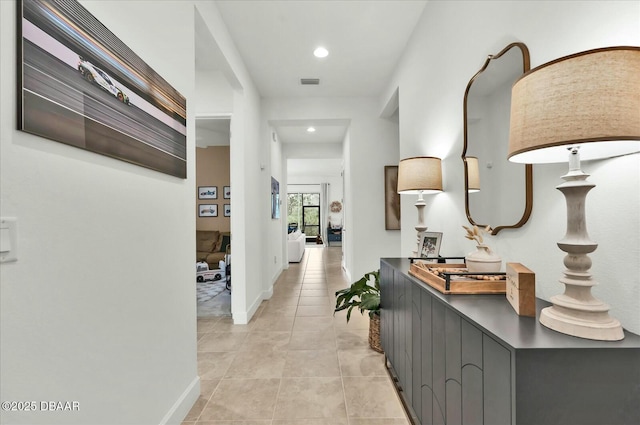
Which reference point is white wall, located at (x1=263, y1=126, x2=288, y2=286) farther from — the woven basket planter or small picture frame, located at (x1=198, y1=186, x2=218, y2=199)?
the woven basket planter

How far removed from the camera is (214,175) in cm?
667

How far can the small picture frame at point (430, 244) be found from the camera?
2061 mm

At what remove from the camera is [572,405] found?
2.43ft

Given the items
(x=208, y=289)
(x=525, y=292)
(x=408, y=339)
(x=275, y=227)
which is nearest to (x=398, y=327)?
(x=408, y=339)

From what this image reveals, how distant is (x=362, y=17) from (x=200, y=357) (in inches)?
131

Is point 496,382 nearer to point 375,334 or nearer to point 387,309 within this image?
point 387,309

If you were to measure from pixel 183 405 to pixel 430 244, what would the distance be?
1.91 meters

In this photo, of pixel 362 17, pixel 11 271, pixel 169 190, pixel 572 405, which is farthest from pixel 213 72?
pixel 572 405

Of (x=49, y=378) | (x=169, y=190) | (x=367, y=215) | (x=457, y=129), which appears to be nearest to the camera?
(x=49, y=378)

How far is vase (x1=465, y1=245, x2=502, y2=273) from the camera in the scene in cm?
138

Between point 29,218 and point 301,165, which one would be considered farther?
point 301,165

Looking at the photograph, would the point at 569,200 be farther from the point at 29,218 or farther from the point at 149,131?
Answer: the point at 149,131

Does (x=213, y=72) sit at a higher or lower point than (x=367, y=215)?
higher

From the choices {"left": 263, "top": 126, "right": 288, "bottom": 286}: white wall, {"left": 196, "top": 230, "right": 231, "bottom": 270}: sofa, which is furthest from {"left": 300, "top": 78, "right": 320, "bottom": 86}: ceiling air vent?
{"left": 196, "top": 230, "right": 231, "bottom": 270}: sofa
